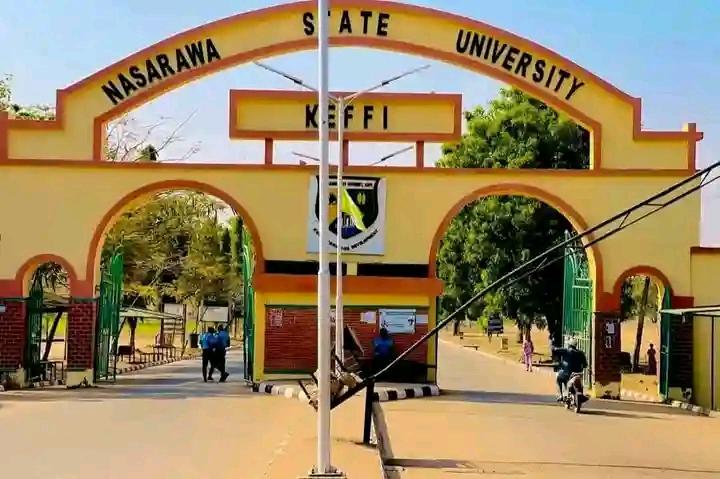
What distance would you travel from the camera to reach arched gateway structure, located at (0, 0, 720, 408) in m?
22.8

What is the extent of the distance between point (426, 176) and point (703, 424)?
26.2 feet

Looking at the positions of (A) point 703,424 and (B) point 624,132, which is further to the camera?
(B) point 624,132

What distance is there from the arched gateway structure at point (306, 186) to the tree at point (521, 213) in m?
12.3

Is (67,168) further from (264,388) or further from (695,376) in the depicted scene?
(695,376)

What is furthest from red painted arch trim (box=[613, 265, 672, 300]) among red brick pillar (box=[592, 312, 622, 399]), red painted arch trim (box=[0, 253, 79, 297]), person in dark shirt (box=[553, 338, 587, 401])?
red painted arch trim (box=[0, 253, 79, 297])

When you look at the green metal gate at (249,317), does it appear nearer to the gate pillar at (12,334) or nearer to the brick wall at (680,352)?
the gate pillar at (12,334)

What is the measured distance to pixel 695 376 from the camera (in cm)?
2256

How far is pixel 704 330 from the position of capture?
22.6 metres

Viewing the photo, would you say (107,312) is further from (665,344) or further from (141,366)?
(665,344)

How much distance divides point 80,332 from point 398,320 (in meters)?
6.85

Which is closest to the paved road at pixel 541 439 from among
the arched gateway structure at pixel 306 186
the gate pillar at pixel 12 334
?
the arched gateway structure at pixel 306 186

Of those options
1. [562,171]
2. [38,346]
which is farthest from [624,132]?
[38,346]

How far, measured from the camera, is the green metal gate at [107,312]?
2380 cm

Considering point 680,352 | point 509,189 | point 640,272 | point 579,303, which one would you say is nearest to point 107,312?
point 509,189
